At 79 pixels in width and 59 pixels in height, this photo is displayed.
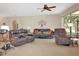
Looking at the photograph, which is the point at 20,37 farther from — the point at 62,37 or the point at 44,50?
the point at 62,37

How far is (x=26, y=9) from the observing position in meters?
3.01

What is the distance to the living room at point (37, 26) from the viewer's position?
299 centimetres

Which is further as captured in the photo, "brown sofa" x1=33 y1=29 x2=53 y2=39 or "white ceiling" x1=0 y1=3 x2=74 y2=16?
"brown sofa" x1=33 y1=29 x2=53 y2=39

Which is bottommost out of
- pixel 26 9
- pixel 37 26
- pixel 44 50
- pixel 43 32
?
pixel 44 50

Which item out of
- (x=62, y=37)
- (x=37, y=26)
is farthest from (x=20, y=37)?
(x=62, y=37)

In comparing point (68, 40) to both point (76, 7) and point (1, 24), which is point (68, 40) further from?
point (1, 24)

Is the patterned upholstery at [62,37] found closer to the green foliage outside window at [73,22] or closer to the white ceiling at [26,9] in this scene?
the green foliage outside window at [73,22]

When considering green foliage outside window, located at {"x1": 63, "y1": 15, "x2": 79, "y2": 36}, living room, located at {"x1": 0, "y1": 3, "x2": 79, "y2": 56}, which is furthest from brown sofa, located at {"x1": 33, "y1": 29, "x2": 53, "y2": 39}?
green foliage outside window, located at {"x1": 63, "y1": 15, "x2": 79, "y2": 36}

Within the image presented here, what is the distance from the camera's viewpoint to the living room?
299 centimetres

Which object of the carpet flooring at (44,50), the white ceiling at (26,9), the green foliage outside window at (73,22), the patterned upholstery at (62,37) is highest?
the white ceiling at (26,9)

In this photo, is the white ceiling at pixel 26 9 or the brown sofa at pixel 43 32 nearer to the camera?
the white ceiling at pixel 26 9

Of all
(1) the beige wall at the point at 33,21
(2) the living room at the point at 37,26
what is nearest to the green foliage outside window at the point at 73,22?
(2) the living room at the point at 37,26

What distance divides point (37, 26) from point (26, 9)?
393 millimetres

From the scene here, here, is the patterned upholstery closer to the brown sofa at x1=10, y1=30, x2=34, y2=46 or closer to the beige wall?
the beige wall
